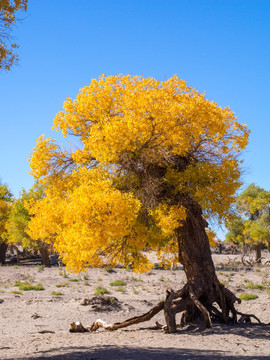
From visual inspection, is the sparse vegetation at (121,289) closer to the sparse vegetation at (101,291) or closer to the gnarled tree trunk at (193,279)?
the sparse vegetation at (101,291)

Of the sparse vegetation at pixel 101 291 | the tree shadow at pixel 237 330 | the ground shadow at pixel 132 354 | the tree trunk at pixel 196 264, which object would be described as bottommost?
the tree shadow at pixel 237 330

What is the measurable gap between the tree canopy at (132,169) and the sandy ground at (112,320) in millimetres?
2271

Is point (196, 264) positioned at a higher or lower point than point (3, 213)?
lower

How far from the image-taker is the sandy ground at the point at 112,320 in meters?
8.95

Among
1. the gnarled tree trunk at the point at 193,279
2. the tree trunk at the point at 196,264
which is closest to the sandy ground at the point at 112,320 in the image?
the gnarled tree trunk at the point at 193,279

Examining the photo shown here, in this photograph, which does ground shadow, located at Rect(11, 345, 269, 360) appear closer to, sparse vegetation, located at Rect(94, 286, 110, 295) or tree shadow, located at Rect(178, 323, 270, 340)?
tree shadow, located at Rect(178, 323, 270, 340)

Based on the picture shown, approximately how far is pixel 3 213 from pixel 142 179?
37.8 meters

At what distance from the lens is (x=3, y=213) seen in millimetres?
46156

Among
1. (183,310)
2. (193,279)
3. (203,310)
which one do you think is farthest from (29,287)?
(203,310)

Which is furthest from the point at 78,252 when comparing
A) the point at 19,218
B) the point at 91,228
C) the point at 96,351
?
the point at 19,218

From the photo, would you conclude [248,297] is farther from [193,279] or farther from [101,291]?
[193,279]

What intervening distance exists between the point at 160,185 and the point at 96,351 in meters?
5.29

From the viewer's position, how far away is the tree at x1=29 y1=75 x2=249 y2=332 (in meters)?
10.1

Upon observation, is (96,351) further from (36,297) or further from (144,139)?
(36,297)
